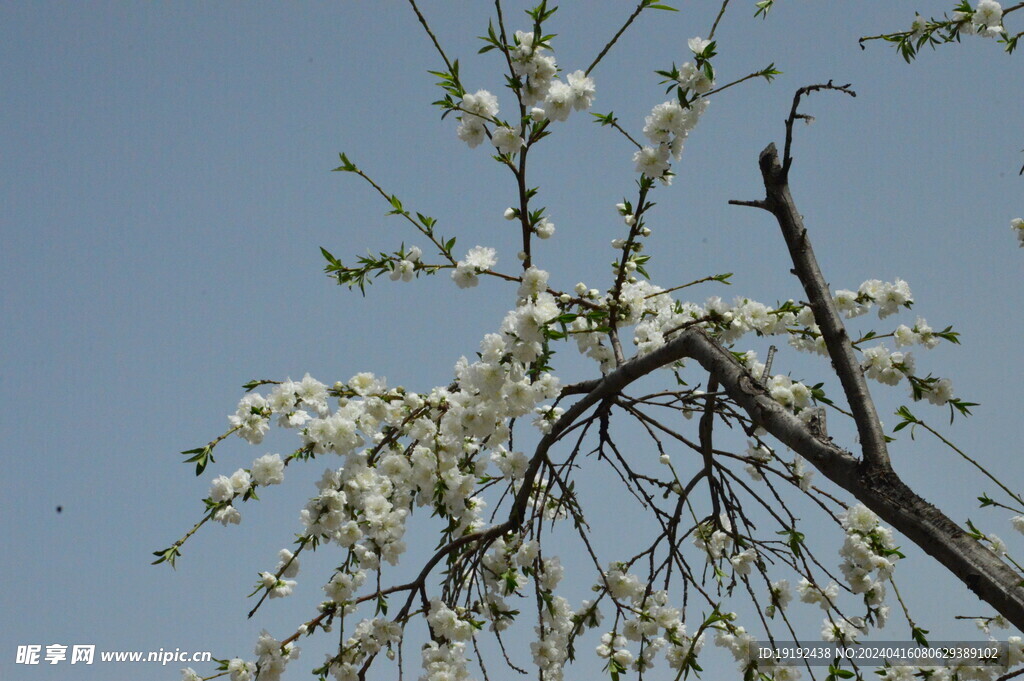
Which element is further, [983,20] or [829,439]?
[983,20]

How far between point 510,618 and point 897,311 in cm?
224

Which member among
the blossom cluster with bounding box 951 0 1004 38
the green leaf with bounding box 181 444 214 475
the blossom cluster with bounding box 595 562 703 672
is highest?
the blossom cluster with bounding box 951 0 1004 38

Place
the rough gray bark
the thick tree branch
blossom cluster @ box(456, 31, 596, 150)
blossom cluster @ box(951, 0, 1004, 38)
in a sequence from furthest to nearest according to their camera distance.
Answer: blossom cluster @ box(951, 0, 1004, 38) → blossom cluster @ box(456, 31, 596, 150) → the thick tree branch → the rough gray bark

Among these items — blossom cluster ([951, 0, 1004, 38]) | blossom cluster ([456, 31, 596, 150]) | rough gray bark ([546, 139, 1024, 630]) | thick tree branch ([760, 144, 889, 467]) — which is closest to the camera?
rough gray bark ([546, 139, 1024, 630])

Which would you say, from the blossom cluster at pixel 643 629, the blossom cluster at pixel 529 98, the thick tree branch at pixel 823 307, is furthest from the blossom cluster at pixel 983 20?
the blossom cluster at pixel 643 629

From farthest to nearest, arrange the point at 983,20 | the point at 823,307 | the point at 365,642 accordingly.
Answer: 1. the point at 983,20
2. the point at 365,642
3. the point at 823,307

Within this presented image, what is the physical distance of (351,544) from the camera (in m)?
2.97

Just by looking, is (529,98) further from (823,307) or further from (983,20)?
(983,20)

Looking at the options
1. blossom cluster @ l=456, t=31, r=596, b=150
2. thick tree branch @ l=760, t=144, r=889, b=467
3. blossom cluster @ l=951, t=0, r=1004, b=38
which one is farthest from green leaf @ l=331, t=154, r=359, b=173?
blossom cluster @ l=951, t=0, r=1004, b=38

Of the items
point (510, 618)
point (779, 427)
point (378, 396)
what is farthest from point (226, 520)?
point (779, 427)

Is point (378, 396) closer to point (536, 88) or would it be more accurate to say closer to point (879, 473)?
point (536, 88)

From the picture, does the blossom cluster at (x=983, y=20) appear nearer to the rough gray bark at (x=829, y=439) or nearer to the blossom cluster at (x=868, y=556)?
the rough gray bark at (x=829, y=439)

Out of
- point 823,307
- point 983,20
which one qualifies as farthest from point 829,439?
point 983,20

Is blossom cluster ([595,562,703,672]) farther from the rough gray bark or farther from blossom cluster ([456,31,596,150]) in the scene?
blossom cluster ([456,31,596,150])
